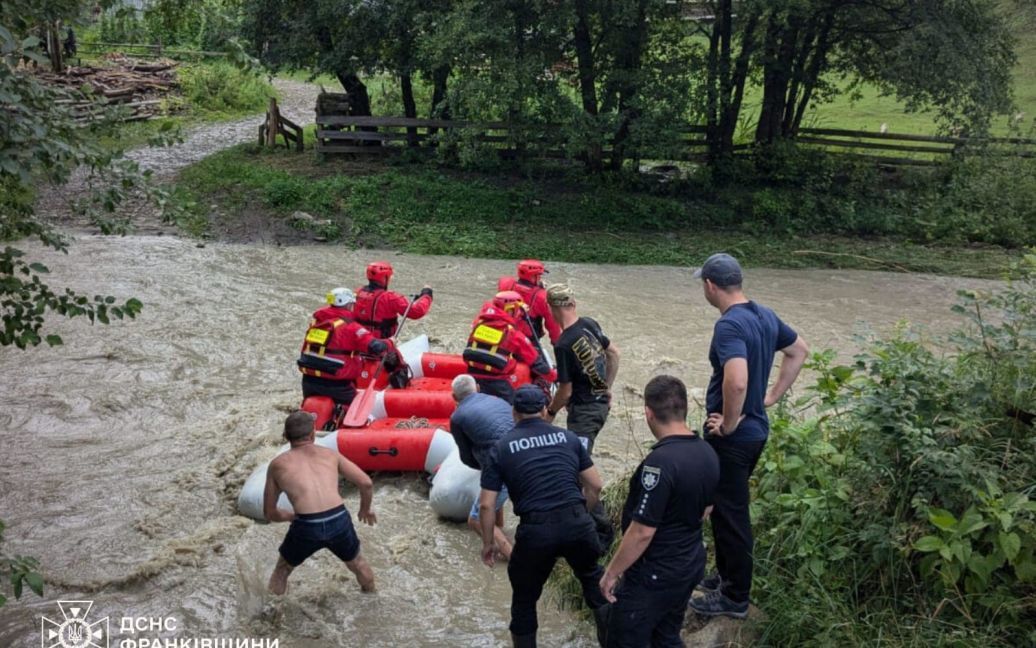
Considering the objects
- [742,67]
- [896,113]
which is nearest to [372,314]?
[742,67]

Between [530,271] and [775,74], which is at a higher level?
[775,74]

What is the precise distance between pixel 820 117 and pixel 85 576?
2188cm

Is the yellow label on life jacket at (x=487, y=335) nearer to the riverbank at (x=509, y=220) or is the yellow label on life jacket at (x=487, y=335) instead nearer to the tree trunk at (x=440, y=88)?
the riverbank at (x=509, y=220)

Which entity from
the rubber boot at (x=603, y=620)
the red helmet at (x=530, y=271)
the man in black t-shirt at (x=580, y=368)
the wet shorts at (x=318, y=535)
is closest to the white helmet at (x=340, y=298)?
the red helmet at (x=530, y=271)

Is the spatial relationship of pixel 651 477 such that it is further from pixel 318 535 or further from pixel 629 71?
pixel 629 71

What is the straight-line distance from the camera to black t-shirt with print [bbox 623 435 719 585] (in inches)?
147

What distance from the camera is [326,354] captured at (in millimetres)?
7496

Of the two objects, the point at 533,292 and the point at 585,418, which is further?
the point at 533,292

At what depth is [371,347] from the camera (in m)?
7.61

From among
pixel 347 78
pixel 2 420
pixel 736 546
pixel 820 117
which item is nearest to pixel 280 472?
pixel 736 546

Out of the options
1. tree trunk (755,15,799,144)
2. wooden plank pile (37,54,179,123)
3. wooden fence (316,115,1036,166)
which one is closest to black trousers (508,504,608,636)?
tree trunk (755,15,799,144)

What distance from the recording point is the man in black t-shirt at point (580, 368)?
19.4 ft

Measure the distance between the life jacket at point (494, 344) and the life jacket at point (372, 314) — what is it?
4.55 feet

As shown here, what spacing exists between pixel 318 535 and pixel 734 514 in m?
2.34
